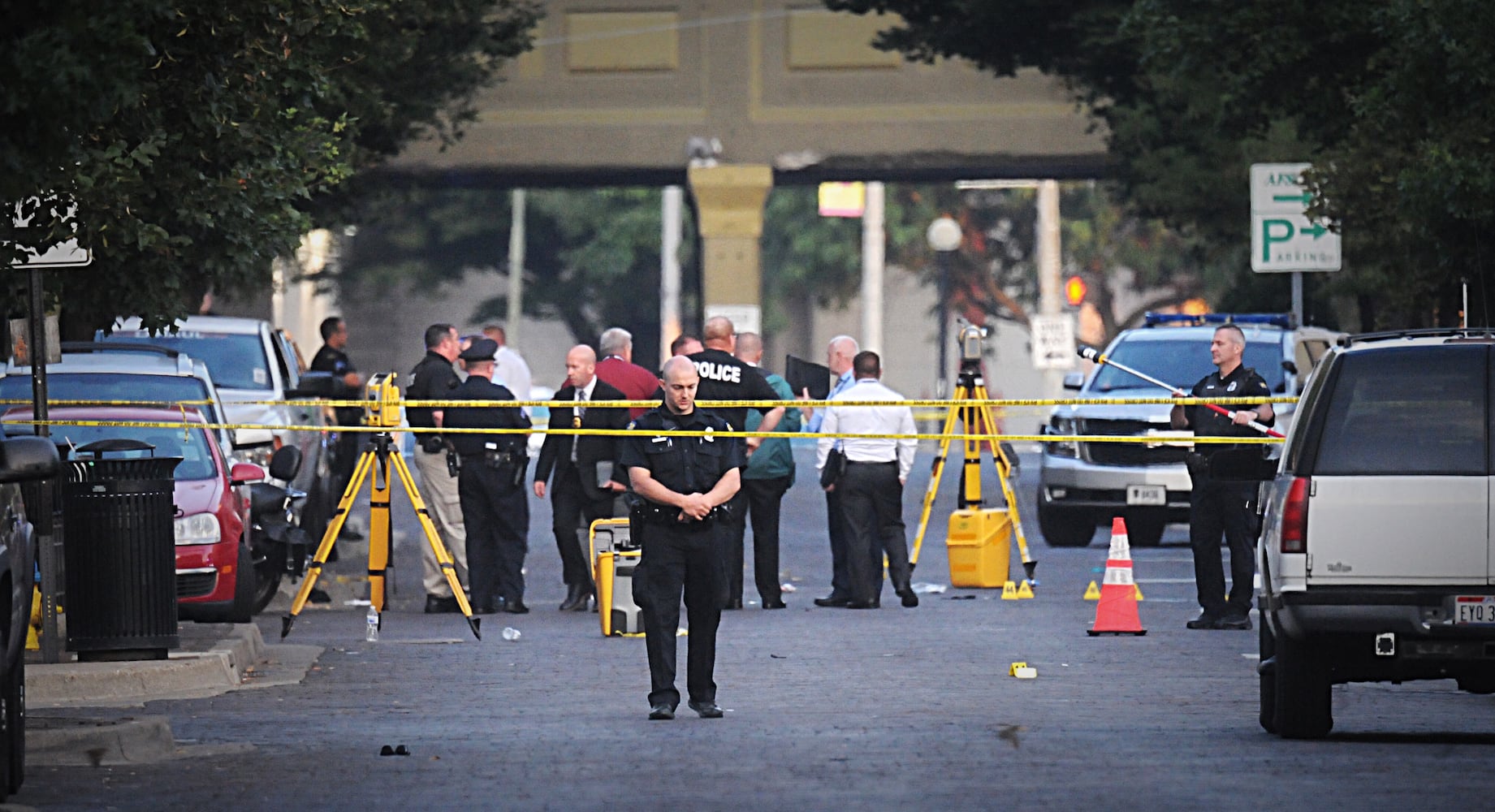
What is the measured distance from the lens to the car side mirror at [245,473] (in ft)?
60.8

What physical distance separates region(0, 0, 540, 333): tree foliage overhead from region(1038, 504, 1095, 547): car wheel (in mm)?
7246

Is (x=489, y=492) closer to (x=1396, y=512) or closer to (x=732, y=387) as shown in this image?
(x=732, y=387)

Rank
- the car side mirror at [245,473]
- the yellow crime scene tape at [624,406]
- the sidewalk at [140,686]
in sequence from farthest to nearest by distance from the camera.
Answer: the car side mirror at [245,473] → the yellow crime scene tape at [624,406] → the sidewalk at [140,686]

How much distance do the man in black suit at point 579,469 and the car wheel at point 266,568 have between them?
1.84 m

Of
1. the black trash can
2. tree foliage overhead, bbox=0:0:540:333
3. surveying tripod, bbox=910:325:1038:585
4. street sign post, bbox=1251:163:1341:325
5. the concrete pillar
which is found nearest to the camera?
tree foliage overhead, bbox=0:0:540:333

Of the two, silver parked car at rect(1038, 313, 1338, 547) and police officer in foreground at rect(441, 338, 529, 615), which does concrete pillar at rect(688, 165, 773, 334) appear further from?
police officer in foreground at rect(441, 338, 529, 615)

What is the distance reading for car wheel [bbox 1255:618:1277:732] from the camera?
1247cm

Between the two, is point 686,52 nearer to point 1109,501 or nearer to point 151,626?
point 1109,501

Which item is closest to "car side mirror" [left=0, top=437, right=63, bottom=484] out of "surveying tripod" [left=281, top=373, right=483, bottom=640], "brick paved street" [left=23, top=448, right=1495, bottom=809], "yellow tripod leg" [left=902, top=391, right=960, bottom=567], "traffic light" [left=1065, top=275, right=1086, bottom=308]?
"brick paved street" [left=23, top=448, right=1495, bottom=809]

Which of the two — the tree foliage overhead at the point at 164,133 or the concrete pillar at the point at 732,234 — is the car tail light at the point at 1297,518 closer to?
the tree foliage overhead at the point at 164,133

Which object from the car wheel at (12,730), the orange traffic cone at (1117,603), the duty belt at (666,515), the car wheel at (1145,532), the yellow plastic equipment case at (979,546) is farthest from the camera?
the car wheel at (1145,532)

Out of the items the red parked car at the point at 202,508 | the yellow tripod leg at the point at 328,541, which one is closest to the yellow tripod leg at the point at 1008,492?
the yellow tripod leg at the point at 328,541

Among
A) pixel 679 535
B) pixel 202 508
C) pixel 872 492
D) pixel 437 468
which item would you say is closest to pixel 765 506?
pixel 872 492

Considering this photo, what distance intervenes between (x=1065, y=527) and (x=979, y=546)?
4380 millimetres
